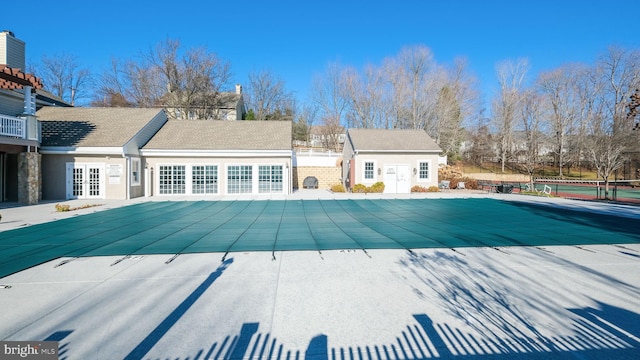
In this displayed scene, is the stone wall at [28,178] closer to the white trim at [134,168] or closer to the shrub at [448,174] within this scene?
the white trim at [134,168]

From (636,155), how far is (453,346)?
120 ft

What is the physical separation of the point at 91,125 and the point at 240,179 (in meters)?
9.59

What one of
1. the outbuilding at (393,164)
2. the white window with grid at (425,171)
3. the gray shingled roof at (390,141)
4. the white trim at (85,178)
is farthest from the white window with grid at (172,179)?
the white window with grid at (425,171)

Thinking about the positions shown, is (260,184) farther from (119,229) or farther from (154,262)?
(154,262)

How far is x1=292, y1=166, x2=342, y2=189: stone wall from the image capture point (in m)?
24.1

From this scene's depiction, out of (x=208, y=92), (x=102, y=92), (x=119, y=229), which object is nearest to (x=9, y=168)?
(x=119, y=229)

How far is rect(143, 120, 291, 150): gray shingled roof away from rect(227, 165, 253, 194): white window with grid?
1313 mm

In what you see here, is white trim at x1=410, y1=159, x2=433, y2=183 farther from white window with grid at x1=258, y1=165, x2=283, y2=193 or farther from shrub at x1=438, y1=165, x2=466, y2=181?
white window with grid at x1=258, y1=165, x2=283, y2=193

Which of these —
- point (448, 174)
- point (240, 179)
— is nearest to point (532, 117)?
point (448, 174)

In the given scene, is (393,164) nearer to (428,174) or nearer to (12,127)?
(428,174)

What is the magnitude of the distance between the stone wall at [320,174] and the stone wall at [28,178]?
1506 cm

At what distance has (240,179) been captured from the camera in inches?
760

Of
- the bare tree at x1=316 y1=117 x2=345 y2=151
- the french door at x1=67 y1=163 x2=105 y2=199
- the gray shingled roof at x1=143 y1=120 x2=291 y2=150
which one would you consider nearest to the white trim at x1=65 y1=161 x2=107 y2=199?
the french door at x1=67 y1=163 x2=105 y2=199

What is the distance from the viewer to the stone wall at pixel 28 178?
14086 mm
